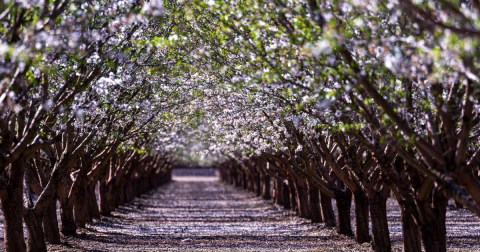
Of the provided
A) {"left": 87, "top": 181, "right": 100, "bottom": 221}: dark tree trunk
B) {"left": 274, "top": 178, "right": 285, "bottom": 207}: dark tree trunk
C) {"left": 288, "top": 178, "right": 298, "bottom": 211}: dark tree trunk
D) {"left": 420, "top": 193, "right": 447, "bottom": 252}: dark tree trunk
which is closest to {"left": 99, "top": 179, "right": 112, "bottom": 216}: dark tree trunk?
{"left": 87, "top": 181, "right": 100, "bottom": 221}: dark tree trunk

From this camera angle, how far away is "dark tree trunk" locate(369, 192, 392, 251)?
20500 mm

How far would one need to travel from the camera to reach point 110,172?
38.9m

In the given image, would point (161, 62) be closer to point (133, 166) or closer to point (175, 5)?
point (175, 5)

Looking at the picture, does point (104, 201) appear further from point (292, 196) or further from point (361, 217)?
point (361, 217)

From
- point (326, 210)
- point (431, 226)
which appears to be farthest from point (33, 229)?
point (326, 210)

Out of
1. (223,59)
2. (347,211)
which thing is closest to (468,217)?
(347,211)

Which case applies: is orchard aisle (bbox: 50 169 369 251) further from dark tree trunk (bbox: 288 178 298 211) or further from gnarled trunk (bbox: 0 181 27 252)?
gnarled trunk (bbox: 0 181 27 252)

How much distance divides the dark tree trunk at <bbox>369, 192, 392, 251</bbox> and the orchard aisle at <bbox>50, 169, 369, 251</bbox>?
4.09 ft

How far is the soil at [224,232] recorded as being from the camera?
23.4m

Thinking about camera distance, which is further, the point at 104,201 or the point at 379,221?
the point at 104,201

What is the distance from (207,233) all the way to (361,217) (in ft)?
24.0

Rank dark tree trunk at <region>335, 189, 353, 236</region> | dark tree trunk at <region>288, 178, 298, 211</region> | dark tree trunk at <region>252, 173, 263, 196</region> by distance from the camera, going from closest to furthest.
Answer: dark tree trunk at <region>335, 189, 353, 236</region>
dark tree trunk at <region>288, 178, 298, 211</region>
dark tree trunk at <region>252, 173, 263, 196</region>

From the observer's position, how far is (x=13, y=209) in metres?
17.1

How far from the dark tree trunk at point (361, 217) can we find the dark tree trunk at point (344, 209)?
1788 mm
